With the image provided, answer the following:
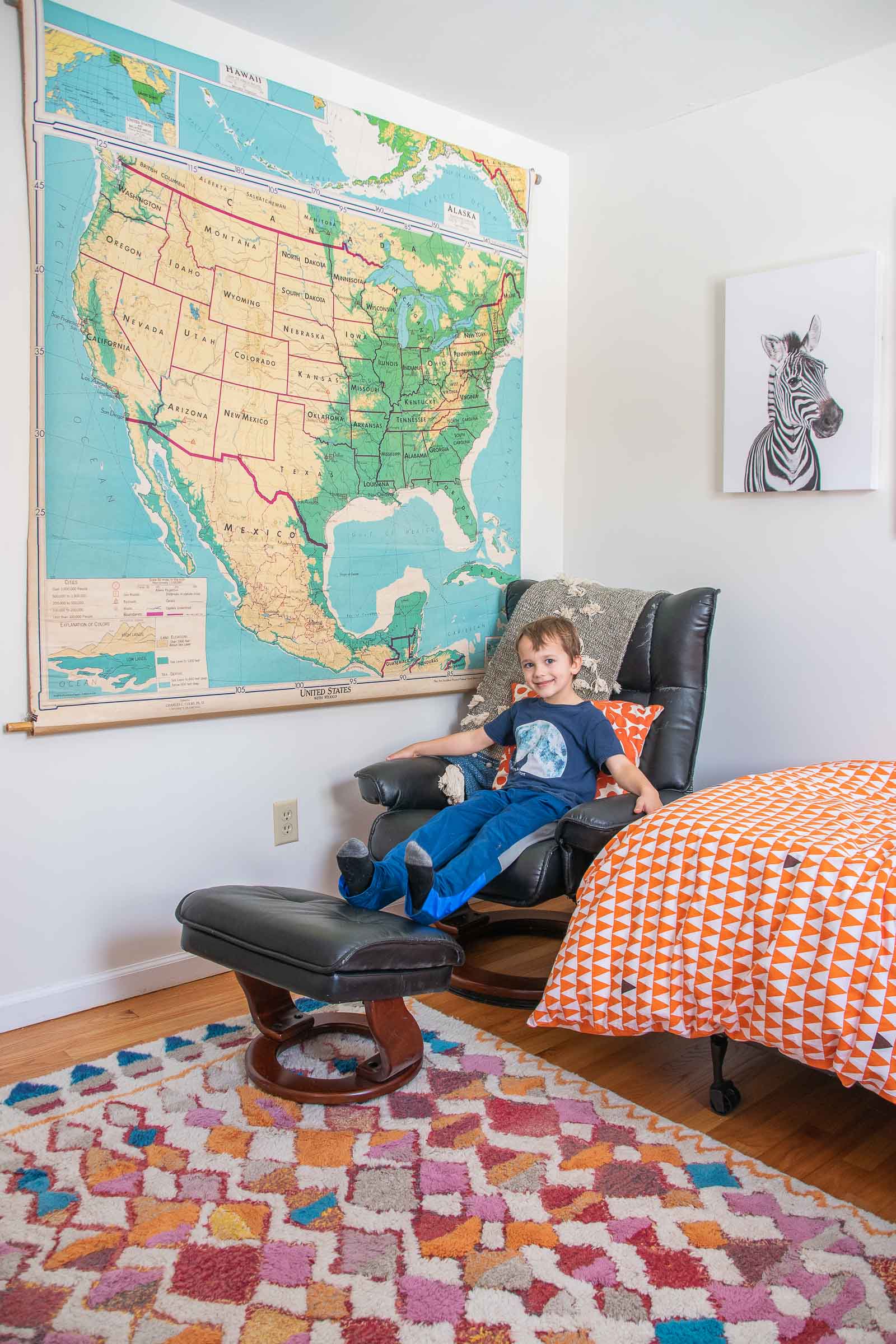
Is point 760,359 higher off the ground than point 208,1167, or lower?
higher

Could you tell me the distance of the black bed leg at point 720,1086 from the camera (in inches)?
79.4

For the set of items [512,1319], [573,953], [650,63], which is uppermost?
[650,63]

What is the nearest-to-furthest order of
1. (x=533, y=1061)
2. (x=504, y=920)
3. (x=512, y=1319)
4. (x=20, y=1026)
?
1. (x=512, y=1319)
2. (x=533, y=1061)
3. (x=20, y=1026)
4. (x=504, y=920)

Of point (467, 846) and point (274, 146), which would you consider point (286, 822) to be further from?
point (274, 146)

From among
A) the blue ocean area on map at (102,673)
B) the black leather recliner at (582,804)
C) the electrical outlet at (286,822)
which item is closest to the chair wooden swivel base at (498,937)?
the black leather recliner at (582,804)

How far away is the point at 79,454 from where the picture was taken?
2.44 m

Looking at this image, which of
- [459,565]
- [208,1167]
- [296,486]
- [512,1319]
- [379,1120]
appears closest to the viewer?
[512,1319]

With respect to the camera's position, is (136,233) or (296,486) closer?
(136,233)

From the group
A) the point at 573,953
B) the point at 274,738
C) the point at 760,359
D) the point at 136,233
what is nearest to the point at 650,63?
the point at 760,359

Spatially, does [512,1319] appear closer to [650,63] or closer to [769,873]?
[769,873]

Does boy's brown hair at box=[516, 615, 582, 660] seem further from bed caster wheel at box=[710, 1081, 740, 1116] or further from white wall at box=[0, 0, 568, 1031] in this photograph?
bed caster wheel at box=[710, 1081, 740, 1116]

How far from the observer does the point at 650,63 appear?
287 centimetres

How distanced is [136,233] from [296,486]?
73cm

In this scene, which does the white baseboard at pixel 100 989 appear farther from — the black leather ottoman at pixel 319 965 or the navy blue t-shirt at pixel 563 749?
the navy blue t-shirt at pixel 563 749
